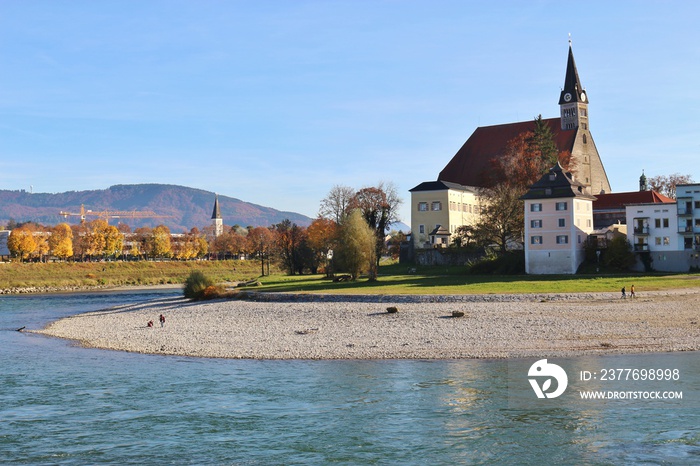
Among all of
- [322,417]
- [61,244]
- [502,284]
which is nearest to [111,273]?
[61,244]

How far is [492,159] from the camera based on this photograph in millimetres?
99875

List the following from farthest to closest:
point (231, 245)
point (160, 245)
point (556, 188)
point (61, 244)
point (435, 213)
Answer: point (231, 245)
point (160, 245)
point (61, 244)
point (435, 213)
point (556, 188)

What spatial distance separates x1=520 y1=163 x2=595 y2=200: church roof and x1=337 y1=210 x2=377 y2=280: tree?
1633 centimetres

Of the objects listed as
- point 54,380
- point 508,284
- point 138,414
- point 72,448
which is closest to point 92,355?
point 54,380

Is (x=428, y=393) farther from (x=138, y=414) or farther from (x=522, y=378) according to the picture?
(x=138, y=414)

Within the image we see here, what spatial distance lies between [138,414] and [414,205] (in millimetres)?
76029

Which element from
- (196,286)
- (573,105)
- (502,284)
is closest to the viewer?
(502,284)

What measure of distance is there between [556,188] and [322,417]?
54476 mm

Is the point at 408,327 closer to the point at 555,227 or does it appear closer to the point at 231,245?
the point at 555,227

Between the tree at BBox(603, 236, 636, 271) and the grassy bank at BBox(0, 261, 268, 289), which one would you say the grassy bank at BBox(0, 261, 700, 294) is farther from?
the tree at BBox(603, 236, 636, 271)

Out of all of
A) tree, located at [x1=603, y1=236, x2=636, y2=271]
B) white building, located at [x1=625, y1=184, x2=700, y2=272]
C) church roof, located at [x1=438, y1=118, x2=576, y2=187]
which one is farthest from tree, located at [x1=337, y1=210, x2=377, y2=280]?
church roof, located at [x1=438, y1=118, x2=576, y2=187]

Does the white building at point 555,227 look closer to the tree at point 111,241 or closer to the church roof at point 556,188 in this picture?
the church roof at point 556,188

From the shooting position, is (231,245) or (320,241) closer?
(320,241)

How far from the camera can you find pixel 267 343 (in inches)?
1481
